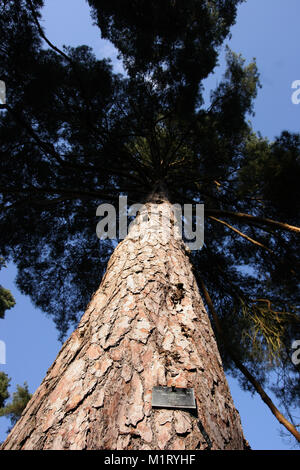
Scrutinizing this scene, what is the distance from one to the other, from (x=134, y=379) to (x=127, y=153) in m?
4.58

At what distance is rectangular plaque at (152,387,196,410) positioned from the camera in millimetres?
1021

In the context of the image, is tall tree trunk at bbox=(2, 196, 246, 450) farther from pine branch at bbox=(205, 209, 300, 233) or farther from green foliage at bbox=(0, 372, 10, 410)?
green foliage at bbox=(0, 372, 10, 410)

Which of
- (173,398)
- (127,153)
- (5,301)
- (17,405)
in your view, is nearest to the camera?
(173,398)

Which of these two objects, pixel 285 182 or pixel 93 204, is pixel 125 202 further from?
pixel 285 182

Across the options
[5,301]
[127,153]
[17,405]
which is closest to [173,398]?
A: [127,153]

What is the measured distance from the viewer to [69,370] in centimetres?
119

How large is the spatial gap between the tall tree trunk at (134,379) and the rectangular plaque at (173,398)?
0.07 feet

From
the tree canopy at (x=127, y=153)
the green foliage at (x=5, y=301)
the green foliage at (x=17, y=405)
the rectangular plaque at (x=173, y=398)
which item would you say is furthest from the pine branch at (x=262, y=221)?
the green foliage at (x=5, y=301)

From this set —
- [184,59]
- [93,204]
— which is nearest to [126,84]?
[184,59]

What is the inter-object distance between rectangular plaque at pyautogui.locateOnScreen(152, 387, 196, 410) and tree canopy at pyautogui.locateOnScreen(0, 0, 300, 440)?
3053mm

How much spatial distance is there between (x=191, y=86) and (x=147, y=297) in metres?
4.36

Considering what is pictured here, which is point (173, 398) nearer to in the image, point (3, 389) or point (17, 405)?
point (17, 405)

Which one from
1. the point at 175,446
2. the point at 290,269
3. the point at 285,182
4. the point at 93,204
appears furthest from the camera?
the point at 93,204

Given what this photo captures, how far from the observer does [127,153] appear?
5121 millimetres
